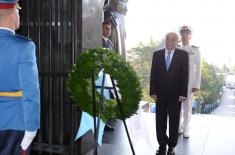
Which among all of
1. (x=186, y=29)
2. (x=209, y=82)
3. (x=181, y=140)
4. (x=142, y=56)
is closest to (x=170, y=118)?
(x=181, y=140)

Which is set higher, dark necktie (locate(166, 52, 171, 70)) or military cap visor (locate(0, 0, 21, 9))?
military cap visor (locate(0, 0, 21, 9))

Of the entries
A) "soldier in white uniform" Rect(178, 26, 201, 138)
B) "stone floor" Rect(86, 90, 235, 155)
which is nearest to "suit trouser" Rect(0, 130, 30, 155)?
"stone floor" Rect(86, 90, 235, 155)

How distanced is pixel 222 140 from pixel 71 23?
2.78 m

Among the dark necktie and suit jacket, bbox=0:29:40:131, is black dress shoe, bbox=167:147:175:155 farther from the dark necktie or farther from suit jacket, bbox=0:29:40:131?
suit jacket, bbox=0:29:40:131

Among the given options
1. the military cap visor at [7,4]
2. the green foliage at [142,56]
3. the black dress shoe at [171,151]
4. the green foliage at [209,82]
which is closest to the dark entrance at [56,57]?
the black dress shoe at [171,151]

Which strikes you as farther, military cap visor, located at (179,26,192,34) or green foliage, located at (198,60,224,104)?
green foliage, located at (198,60,224,104)

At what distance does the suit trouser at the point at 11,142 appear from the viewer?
1.90m

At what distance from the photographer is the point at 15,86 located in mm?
1870

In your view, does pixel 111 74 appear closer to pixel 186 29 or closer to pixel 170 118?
pixel 170 118

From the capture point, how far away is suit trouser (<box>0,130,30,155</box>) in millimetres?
1900

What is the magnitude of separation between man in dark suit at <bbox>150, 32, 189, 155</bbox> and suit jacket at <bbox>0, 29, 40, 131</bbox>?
83.7 inches

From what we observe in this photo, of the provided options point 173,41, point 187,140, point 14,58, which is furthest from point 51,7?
point 187,140

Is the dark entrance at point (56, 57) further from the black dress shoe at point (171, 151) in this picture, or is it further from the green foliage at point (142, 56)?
the green foliage at point (142, 56)

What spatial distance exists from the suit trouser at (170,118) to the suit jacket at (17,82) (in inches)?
84.5
